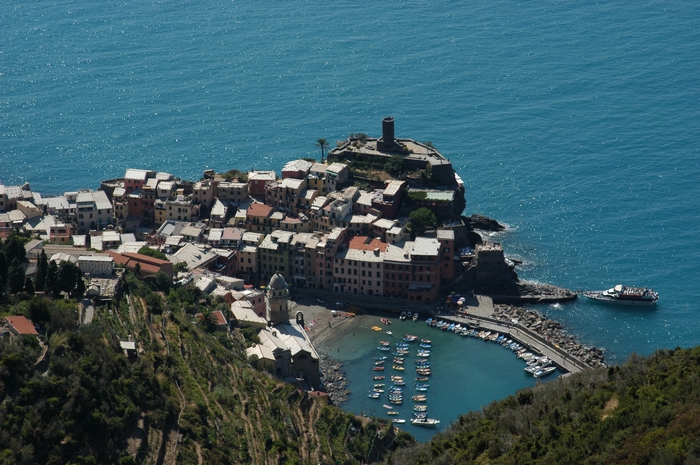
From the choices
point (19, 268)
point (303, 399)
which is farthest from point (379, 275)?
point (19, 268)

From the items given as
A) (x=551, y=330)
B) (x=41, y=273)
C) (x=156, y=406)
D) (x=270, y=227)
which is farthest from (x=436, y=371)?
(x=41, y=273)

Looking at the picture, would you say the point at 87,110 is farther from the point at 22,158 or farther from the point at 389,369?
the point at 389,369

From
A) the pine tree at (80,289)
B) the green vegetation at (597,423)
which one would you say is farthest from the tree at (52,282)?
the green vegetation at (597,423)

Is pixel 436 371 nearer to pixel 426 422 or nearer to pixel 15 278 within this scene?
pixel 426 422

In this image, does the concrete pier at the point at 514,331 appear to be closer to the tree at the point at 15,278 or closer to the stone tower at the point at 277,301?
the stone tower at the point at 277,301

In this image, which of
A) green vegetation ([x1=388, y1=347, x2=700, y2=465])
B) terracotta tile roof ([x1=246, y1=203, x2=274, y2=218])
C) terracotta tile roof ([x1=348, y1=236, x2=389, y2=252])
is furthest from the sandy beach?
green vegetation ([x1=388, y1=347, x2=700, y2=465])

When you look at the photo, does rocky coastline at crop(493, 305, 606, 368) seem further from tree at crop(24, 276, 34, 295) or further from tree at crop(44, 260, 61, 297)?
tree at crop(24, 276, 34, 295)
